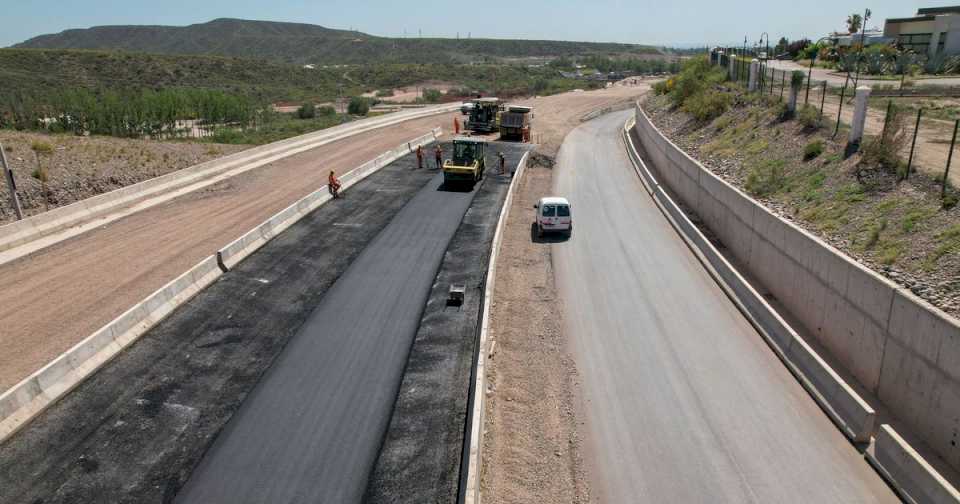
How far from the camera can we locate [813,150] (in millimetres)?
25328

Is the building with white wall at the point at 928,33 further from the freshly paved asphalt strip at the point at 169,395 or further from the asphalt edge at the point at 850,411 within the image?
the freshly paved asphalt strip at the point at 169,395

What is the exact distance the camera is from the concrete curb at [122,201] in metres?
23.5

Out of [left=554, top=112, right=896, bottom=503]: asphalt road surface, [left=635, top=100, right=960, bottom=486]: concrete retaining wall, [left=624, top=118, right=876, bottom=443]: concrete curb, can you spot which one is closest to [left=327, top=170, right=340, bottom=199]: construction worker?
[left=554, top=112, right=896, bottom=503]: asphalt road surface

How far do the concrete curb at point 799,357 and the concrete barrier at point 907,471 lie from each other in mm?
550

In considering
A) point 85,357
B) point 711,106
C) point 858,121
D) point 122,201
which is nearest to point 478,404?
point 85,357

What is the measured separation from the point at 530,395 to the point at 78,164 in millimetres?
32111

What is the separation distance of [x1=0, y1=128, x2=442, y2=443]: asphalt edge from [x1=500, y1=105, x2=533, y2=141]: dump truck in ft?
95.3

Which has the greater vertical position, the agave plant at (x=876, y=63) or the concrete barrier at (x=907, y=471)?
the agave plant at (x=876, y=63)

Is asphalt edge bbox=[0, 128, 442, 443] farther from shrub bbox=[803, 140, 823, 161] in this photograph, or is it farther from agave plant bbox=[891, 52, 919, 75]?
agave plant bbox=[891, 52, 919, 75]

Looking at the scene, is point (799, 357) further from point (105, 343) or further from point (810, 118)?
point (105, 343)

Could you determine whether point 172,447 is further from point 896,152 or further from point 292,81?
point 292,81

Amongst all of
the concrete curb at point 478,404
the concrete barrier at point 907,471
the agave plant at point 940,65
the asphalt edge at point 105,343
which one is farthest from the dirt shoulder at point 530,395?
the agave plant at point 940,65

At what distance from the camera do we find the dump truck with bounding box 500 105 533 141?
5019cm

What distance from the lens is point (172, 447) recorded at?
12.2 meters
